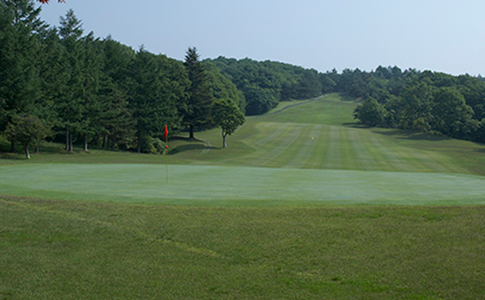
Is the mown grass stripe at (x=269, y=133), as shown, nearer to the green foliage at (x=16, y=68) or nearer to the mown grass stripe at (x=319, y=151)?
the mown grass stripe at (x=319, y=151)

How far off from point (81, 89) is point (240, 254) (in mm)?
46592

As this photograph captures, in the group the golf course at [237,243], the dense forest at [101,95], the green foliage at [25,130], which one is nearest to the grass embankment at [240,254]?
the golf course at [237,243]

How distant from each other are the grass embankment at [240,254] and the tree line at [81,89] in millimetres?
33278

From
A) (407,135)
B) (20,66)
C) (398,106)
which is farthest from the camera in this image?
(398,106)

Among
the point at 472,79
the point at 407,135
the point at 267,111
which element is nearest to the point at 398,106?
the point at 472,79

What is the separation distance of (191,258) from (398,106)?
13127cm

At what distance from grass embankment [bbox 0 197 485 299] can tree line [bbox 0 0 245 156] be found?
109ft

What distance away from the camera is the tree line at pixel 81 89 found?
39.0 meters

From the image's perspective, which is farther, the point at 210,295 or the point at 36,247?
the point at 36,247

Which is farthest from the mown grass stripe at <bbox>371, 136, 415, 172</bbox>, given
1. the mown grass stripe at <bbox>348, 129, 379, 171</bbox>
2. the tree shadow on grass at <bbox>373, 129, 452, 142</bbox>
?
the tree shadow on grass at <bbox>373, 129, 452, 142</bbox>

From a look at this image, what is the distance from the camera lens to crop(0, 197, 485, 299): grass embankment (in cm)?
631

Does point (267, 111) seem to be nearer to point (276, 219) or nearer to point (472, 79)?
point (472, 79)

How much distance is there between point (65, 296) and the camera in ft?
19.9

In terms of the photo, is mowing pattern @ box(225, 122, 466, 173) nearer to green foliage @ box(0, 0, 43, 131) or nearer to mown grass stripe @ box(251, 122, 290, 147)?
mown grass stripe @ box(251, 122, 290, 147)
